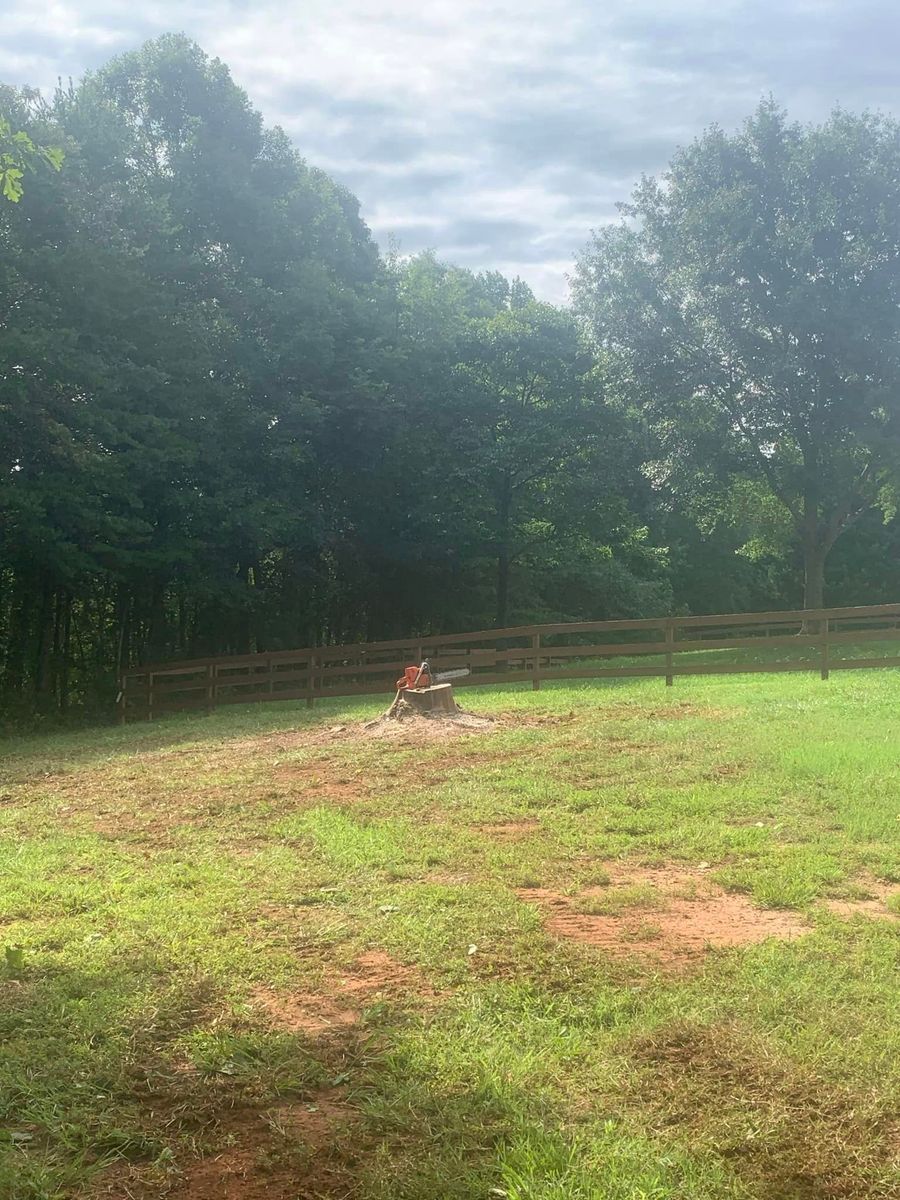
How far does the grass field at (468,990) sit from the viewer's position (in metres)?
2.84

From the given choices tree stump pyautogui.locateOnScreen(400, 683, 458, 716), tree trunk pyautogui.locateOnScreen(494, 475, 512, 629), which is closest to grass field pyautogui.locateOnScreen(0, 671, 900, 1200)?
tree stump pyautogui.locateOnScreen(400, 683, 458, 716)

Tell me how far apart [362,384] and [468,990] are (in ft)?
72.1

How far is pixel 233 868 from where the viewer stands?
20.1 ft

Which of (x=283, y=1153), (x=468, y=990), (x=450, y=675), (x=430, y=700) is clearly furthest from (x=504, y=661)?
(x=283, y=1153)

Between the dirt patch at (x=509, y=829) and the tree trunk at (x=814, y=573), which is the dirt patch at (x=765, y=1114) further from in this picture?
the tree trunk at (x=814, y=573)

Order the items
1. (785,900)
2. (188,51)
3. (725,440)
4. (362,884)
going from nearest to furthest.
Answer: (785,900), (362,884), (188,51), (725,440)

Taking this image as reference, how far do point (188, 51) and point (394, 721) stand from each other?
20.0 metres

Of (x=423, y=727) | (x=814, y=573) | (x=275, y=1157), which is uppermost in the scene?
(x=814, y=573)

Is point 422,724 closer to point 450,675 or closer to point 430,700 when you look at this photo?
point 430,700

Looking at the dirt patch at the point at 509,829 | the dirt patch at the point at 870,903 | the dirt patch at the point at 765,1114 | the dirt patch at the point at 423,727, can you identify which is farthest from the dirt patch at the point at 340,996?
the dirt patch at the point at 423,727

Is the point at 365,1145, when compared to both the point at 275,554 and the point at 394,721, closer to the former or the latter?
the point at 394,721

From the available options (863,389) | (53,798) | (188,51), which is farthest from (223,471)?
(863,389)

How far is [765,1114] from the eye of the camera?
2.98 m

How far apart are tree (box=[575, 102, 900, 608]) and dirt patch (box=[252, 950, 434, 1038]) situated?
24.0 metres
